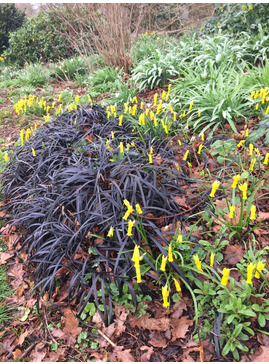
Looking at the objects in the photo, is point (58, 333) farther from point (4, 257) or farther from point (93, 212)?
point (4, 257)

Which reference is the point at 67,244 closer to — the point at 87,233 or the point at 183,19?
the point at 87,233

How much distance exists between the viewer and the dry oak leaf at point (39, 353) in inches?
66.6

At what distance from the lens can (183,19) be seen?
9.00 meters

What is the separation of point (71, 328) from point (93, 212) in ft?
2.69

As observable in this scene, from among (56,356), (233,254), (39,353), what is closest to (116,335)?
(56,356)

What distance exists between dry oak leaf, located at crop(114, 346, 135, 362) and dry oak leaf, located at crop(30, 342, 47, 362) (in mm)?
485

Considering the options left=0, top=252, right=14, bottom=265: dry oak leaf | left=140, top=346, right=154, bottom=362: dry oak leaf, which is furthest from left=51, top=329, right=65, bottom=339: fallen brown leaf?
left=0, top=252, right=14, bottom=265: dry oak leaf

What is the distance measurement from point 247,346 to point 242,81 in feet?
10.2

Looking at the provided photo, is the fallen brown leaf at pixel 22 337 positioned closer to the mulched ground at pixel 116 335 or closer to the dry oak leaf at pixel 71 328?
the mulched ground at pixel 116 335

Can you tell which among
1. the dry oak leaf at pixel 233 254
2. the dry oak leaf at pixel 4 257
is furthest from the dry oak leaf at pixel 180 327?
the dry oak leaf at pixel 4 257

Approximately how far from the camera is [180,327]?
65.7 inches

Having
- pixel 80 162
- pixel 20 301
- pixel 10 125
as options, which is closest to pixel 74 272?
pixel 20 301

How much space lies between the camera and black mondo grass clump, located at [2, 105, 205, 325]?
6.26 ft

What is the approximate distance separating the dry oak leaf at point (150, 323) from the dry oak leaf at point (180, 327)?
0.15 ft
